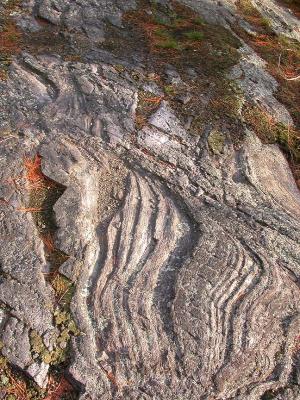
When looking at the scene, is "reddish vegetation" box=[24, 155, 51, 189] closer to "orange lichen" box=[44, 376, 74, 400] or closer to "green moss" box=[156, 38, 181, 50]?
"orange lichen" box=[44, 376, 74, 400]

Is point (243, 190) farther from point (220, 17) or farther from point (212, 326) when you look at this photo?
point (220, 17)

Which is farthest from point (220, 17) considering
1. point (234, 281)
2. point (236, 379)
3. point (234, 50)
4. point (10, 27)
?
point (236, 379)

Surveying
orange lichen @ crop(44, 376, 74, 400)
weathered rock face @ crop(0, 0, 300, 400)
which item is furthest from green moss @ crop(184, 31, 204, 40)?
orange lichen @ crop(44, 376, 74, 400)

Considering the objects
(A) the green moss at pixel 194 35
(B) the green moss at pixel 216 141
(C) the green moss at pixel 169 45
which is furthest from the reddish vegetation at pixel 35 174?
(A) the green moss at pixel 194 35

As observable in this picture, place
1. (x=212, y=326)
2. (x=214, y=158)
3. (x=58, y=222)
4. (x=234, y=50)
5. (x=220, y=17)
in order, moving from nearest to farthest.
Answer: (x=212, y=326) < (x=58, y=222) < (x=214, y=158) < (x=234, y=50) < (x=220, y=17)

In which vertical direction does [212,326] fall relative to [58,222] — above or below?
above

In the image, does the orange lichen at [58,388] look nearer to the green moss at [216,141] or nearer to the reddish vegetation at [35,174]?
the reddish vegetation at [35,174]

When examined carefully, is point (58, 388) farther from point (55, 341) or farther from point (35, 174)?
point (35, 174)
